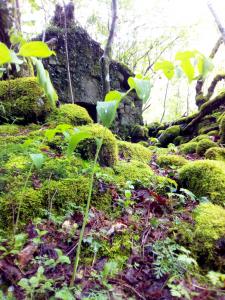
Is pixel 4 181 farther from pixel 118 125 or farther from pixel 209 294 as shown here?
pixel 118 125

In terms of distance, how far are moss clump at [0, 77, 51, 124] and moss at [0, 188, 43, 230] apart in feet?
9.36

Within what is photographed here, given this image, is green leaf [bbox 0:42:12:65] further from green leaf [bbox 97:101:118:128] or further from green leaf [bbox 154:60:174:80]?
green leaf [bbox 154:60:174:80]

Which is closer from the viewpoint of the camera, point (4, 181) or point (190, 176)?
point (4, 181)

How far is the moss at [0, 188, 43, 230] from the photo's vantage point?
197 centimetres

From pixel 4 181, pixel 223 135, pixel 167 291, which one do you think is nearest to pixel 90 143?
pixel 4 181

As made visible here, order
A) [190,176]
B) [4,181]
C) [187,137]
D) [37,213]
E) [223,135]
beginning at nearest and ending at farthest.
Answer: [37,213] < [4,181] < [190,176] < [223,135] < [187,137]

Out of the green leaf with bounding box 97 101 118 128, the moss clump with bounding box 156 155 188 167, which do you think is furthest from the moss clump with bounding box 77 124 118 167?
the green leaf with bounding box 97 101 118 128

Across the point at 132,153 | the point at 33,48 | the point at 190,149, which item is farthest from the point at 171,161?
the point at 33,48

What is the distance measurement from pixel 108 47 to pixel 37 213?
236 inches

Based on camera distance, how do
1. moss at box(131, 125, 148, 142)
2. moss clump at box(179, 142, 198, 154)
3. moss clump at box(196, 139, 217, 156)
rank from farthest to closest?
moss at box(131, 125, 148, 142), moss clump at box(179, 142, 198, 154), moss clump at box(196, 139, 217, 156)

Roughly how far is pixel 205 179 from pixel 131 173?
918mm

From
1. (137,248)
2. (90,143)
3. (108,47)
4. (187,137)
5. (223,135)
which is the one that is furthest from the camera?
(187,137)

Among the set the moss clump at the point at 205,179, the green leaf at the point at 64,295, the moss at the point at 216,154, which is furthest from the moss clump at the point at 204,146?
the green leaf at the point at 64,295

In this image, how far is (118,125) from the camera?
10.4m
